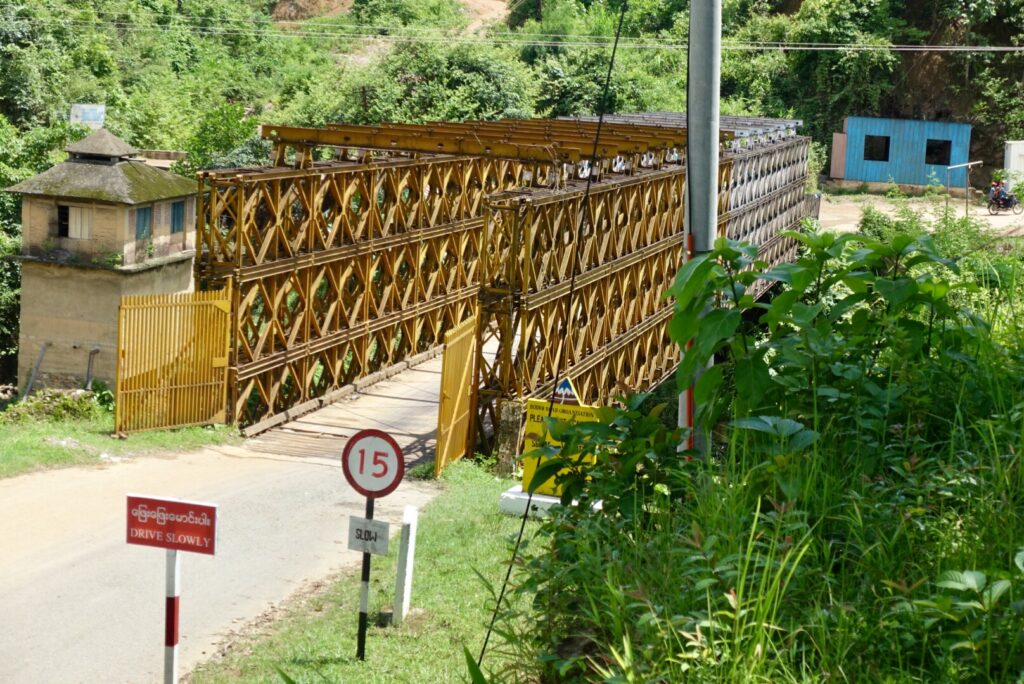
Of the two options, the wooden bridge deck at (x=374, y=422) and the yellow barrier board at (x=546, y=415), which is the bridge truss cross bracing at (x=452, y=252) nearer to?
the wooden bridge deck at (x=374, y=422)

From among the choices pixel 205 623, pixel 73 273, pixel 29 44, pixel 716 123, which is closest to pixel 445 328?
pixel 73 273

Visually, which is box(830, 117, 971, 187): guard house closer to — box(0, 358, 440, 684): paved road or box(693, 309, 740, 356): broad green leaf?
box(0, 358, 440, 684): paved road

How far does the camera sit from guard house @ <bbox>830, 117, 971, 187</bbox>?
47562 millimetres

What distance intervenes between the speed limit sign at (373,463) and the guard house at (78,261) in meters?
14.6

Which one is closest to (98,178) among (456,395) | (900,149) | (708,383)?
(456,395)

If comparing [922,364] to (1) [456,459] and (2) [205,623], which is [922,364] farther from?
(1) [456,459]

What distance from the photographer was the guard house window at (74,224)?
2300 centimetres

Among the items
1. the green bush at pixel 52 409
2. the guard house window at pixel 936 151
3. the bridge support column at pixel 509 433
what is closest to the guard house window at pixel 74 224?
the green bush at pixel 52 409

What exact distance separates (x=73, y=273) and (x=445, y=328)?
285 inches

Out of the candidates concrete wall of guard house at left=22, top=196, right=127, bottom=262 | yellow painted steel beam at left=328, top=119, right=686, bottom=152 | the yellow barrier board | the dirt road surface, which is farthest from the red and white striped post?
the dirt road surface

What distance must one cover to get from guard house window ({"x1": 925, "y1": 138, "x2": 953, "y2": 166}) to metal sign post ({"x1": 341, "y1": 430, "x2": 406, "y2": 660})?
4279cm

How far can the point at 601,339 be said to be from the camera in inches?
827

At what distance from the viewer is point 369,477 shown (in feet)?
31.1

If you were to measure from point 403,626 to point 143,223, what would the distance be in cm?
1549
